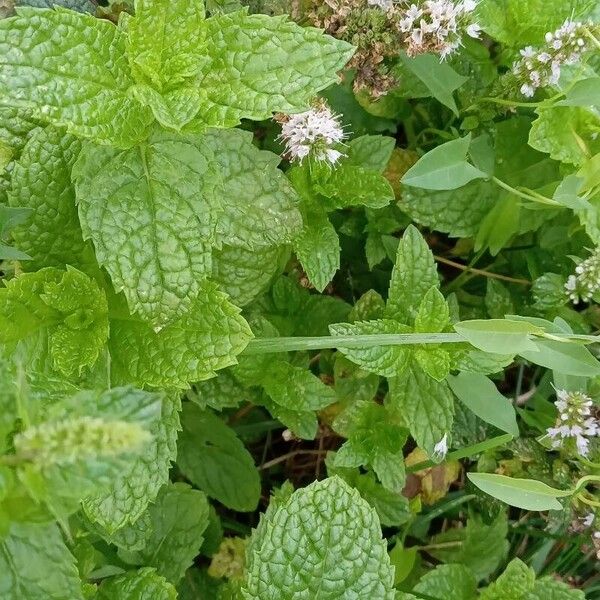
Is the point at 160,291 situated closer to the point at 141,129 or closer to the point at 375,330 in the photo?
the point at 141,129

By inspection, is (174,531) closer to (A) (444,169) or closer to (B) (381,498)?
(B) (381,498)

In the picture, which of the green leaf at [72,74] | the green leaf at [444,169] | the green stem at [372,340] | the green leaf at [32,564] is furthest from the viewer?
the green leaf at [444,169]

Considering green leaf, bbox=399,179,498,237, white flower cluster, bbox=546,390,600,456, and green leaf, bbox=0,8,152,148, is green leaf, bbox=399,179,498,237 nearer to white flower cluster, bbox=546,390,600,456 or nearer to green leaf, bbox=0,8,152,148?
white flower cluster, bbox=546,390,600,456

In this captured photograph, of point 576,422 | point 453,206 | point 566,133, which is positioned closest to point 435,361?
point 576,422

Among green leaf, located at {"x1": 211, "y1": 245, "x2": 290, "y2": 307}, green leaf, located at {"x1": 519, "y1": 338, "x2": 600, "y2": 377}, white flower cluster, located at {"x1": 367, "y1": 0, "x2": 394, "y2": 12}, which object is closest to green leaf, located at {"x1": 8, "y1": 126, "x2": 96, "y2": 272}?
green leaf, located at {"x1": 211, "y1": 245, "x2": 290, "y2": 307}

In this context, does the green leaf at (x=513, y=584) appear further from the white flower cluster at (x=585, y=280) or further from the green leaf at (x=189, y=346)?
the green leaf at (x=189, y=346)

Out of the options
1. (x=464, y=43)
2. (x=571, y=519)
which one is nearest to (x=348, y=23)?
(x=464, y=43)

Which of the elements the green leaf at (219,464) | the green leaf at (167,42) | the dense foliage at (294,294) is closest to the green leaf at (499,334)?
the dense foliage at (294,294)
